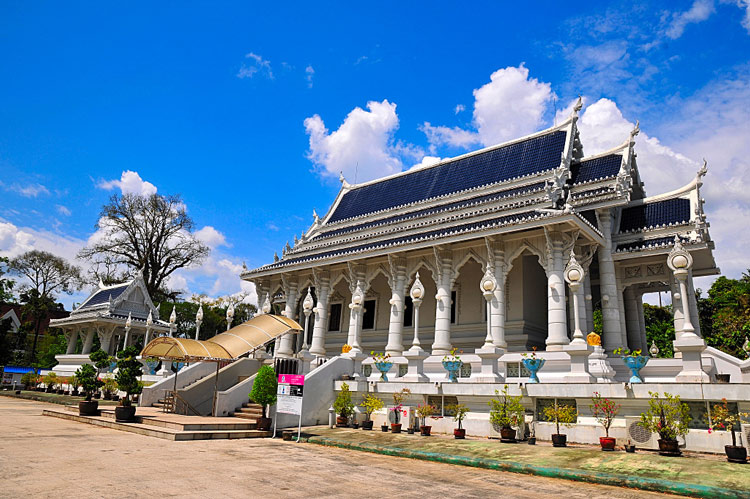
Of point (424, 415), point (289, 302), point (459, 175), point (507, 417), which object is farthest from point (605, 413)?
point (289, 302)

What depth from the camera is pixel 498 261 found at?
1925 cm

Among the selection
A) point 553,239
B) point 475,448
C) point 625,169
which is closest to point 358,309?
point 553,239

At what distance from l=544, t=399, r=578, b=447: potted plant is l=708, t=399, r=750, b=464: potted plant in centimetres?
310

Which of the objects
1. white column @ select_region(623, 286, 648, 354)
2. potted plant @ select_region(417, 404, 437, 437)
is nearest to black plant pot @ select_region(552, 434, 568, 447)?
potted plant @ select_region(417, 404, 437, 437)

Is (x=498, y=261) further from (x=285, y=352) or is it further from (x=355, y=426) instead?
(x=285, y=352)

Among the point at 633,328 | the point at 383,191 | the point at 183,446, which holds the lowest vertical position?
the point at 183,446

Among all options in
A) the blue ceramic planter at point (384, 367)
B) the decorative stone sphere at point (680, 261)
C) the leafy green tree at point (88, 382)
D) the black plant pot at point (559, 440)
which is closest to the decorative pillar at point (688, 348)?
the decorative stone sphere at point (680, 261)

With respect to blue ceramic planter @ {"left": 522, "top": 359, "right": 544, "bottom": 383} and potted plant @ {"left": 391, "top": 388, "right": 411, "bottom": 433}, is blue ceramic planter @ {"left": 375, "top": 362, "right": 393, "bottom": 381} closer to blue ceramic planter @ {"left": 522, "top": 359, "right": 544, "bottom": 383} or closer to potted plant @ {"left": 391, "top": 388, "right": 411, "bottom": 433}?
potted plant @ {"left": 391, "top": 388, "right": 411, "bottom": 433}

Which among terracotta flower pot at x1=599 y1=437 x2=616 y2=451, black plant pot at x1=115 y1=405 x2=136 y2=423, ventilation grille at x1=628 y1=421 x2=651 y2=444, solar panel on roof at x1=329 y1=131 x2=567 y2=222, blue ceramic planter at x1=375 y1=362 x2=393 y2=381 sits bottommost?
→ black plant pot at x1=115 y1=405 x2=136 y2=423

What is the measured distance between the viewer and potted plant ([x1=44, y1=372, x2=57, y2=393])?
31.9 meters

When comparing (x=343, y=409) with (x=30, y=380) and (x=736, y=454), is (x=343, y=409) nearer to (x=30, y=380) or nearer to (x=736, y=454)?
(x=736, y=454)

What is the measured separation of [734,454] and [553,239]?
8.95 m

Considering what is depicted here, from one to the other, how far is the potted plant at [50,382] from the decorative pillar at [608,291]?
108 ft

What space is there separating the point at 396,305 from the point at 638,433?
1141cm
